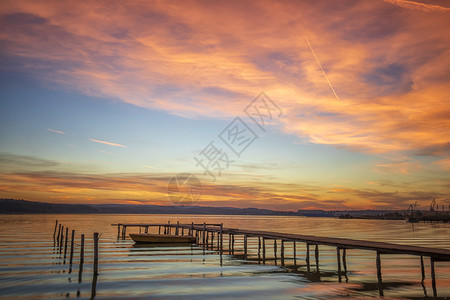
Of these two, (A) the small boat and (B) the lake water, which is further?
(A) the small boat

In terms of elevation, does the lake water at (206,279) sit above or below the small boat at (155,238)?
below

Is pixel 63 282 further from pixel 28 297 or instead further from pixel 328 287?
pixel 328 287

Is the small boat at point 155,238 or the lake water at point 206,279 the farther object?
the small boat at point 155,238

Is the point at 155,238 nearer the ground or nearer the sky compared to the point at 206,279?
nearer the sky

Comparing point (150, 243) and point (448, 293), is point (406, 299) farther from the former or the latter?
point (150, 243)

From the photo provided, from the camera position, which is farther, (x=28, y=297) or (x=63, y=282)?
(x=63, y=282)

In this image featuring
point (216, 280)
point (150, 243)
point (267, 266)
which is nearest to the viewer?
point (216, 280)

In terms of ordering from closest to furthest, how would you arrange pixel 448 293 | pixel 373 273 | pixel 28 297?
1. pixel 28 297
2. pixel 448 293
3. pixel 373 273

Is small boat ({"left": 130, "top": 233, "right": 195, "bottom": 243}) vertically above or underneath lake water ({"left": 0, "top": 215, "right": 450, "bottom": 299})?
above

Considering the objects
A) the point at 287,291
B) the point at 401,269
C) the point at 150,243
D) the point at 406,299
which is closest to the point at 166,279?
the point at 287,291

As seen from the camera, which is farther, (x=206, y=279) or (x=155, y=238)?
(x=155, y=238)

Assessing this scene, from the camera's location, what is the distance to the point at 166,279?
812 inches

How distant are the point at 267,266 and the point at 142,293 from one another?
11694mm

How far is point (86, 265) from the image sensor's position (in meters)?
26.1
